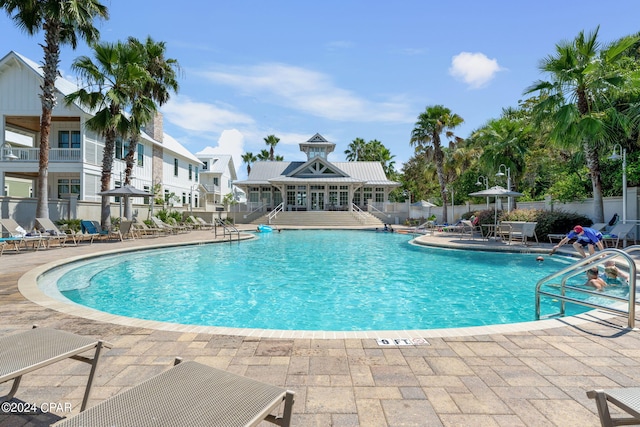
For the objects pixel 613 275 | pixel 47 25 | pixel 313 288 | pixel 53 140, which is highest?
pixel 47 25

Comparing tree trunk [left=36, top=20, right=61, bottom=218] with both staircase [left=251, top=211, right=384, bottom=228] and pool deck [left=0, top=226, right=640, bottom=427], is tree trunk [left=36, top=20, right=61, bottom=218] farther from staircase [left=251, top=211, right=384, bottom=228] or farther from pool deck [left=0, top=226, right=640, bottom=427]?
staircase [left=251, top=211, right=384, bottom=228]

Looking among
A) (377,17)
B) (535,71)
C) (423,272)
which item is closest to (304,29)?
(377,17)

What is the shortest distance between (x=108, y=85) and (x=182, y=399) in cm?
1982

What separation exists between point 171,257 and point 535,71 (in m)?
16.9

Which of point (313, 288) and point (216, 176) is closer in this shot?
point (313, 288)

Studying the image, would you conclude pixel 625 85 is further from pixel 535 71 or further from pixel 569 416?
pixel 569 416

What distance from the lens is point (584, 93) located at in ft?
44.5

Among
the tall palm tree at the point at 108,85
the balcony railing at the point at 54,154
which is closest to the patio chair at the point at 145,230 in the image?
the tall palm tree at the point at 108,85

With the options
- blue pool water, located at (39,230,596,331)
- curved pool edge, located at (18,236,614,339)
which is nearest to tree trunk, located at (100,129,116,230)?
blue pool water, located at (39,230,596,331)

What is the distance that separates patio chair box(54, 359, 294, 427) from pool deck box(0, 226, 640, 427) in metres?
0.78

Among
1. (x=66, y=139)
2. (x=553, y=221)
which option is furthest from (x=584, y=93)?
(x=66, y=139)

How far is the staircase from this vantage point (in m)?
29.4

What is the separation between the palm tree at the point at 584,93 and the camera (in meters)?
12.8

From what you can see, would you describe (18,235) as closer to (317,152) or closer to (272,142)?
(317,152)
